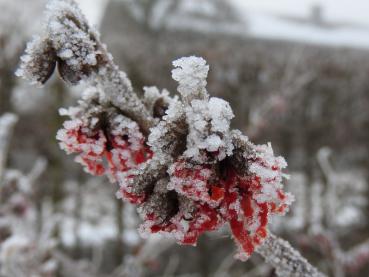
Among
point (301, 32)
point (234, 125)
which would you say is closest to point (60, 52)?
point (234, 125)

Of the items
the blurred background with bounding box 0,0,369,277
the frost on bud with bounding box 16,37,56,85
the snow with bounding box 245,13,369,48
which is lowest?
the frost on bud with bounding box 16,37,56,85

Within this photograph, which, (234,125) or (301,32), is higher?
(301,32)

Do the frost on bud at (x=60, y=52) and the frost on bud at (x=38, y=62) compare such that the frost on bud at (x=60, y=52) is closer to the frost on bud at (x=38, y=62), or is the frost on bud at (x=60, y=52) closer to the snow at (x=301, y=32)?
the frost on bud at (x=38, y=62)

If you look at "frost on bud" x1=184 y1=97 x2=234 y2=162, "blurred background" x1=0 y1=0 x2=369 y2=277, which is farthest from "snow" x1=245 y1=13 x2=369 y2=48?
"frost on bud" x1=184 y1=97 x2=234 y2=162

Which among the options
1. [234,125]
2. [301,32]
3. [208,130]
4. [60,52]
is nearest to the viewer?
[208,130]

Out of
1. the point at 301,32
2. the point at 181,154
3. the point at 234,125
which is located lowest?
the point at 181,154

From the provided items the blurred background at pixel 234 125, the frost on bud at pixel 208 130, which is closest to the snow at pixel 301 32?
the blurred background at pixel 234 125

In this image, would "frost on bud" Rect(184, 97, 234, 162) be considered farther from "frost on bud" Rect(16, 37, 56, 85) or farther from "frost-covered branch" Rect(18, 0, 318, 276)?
"frost on bud" Rect(16, 37, 56, 85)

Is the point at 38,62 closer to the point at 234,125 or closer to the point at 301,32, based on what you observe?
the point at 234,125
